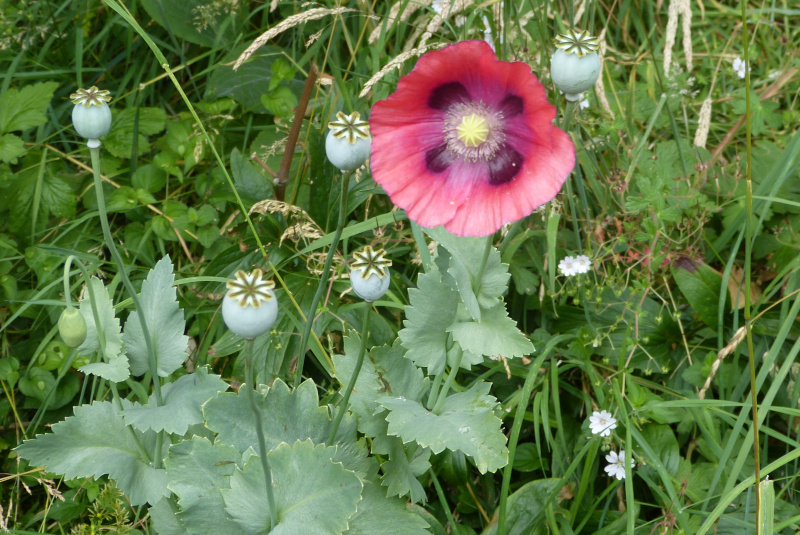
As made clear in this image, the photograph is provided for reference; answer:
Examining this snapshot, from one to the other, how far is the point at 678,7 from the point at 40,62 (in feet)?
7.38

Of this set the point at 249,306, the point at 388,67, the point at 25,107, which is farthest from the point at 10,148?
the point at 249,306

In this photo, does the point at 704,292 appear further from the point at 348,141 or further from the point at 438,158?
the point at 348,141

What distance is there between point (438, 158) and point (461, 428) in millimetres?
598

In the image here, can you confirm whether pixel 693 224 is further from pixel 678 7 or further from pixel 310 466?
pixel 310 466

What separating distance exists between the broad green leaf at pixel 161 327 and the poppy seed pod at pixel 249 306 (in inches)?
24.4

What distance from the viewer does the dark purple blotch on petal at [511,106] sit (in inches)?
60.6

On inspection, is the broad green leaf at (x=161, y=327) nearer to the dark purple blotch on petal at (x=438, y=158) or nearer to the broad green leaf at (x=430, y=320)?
the broad green leaf at (x=430, y=320)

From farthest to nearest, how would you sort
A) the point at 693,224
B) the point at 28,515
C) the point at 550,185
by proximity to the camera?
1. the point at 693,224
2. the point at 28,515
3. the point at 550,185

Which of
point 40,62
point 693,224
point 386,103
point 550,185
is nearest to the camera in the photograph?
point 550,185

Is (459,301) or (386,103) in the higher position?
(386,103)

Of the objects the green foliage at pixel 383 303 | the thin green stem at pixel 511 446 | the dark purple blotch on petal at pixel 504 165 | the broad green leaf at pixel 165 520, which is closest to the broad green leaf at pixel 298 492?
the green foliage at pixel 383 303

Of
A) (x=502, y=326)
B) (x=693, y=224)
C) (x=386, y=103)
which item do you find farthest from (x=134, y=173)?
(x=693, y=224)

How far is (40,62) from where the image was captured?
2822mm

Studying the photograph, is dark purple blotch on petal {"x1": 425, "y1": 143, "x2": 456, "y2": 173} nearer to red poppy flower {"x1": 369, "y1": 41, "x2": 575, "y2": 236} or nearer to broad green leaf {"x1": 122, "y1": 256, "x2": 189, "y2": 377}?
red poppy flower {"x1": 369, "y1": 41, "x2": 575, "y2": 236}
